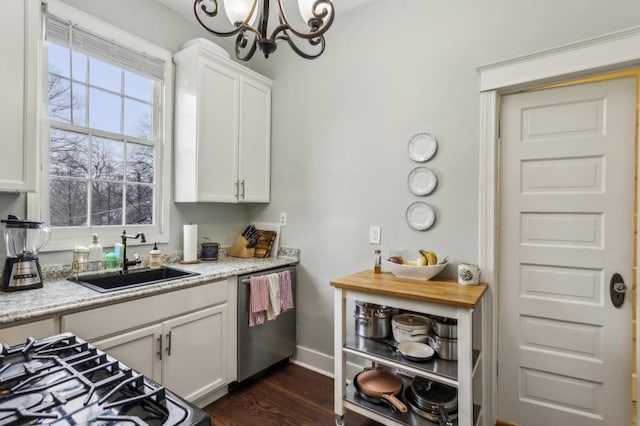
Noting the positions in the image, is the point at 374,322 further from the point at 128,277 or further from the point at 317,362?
the point at 128,277

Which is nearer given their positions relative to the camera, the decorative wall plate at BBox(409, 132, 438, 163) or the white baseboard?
the decorative wall plate at BBox(409, 132, 438, 163)

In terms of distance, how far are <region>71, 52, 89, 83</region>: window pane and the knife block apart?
1604 millimetres

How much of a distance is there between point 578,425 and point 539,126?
173 centimetres

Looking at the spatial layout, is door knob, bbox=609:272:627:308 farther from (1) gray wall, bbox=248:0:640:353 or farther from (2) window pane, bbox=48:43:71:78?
(2) window pane, bbox=48:43:71:78

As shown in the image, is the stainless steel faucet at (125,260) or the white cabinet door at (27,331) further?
the stainless steel faucet at (125,260)

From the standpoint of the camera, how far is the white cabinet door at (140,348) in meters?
1.71

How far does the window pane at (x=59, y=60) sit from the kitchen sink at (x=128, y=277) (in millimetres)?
1280

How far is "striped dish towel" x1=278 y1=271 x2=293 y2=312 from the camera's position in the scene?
104 inches

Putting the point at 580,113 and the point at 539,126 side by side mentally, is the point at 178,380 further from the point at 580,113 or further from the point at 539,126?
the point at 580,113

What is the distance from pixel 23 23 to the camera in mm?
1585

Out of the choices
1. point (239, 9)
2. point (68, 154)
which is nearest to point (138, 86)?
point (68, 154)

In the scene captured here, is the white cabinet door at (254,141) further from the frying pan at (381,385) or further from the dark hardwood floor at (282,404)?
the frying pan at (381,385)

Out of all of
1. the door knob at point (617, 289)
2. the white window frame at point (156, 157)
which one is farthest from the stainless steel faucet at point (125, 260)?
the door knob at point (617, 289)

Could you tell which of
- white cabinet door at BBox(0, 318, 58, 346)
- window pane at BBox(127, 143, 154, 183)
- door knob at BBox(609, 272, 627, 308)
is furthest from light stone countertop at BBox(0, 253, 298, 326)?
door knob at BBox(609, 272, 627, 308)
